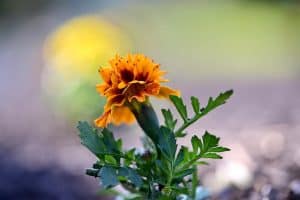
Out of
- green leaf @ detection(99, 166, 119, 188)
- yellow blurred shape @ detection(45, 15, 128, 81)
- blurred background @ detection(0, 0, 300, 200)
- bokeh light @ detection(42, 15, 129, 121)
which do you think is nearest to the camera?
green leaf @ detection(99, 166, 119, 188)

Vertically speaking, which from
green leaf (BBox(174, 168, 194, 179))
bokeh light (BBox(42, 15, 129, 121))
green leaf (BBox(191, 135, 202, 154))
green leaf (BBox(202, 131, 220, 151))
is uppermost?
bokeh light (BBox(42, 15, 129, 121))

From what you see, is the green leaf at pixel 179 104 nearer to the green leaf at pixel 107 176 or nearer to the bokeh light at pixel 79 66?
the green leaf at pixel 107 176

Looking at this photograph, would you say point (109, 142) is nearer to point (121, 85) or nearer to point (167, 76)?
point (121, 85)

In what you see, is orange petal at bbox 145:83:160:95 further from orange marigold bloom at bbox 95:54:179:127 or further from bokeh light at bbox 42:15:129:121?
bokeh light at bbox 42:15:129:121

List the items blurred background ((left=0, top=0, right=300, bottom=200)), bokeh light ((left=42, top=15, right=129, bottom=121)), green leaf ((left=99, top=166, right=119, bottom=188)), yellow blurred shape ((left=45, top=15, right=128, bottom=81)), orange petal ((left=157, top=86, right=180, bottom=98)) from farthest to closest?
yellow blurred shape ((left=45, top=15, right=128, bottom=81)), bokeh light ((left=42, top=15, right=129, bottom=121)), blurred background ((left=0, top=0, right=300, bottom=200)), orange petal ((left=157, top=86, right=180, bottom=98)), green leaf ((left=99, top=166, right=119, bottom=188))

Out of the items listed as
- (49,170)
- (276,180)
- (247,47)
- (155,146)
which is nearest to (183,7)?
(247,47)

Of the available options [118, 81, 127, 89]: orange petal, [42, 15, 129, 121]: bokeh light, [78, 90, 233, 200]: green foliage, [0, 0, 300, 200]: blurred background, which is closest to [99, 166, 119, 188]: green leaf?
[78, 90, 233, 200]: green foliage

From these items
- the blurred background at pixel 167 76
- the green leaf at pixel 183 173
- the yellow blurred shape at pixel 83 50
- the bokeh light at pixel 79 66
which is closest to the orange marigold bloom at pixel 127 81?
the green leaf at pixel 183 173
